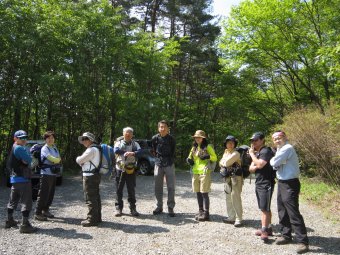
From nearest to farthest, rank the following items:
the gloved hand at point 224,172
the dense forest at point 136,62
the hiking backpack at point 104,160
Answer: the hiking backpack at point 104,160 → the gloved hand at point 224,172 → the dense forest at point 136,62

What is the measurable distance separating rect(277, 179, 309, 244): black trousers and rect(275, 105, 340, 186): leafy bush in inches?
198

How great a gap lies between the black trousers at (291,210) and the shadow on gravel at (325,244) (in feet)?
1.08

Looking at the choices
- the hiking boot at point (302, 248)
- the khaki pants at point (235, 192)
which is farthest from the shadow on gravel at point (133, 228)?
the hiking boot at point (302, 248)

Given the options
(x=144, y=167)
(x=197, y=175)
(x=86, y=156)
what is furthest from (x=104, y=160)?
(x=144, y=167)

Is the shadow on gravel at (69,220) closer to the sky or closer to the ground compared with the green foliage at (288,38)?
closer to the ground

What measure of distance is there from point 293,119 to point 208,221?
263 inches

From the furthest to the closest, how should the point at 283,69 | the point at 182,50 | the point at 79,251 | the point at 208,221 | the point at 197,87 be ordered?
the point at 197,87 → the point at 182,50 → the point at 283,69 → the point at 208,221 → the point at 79,251

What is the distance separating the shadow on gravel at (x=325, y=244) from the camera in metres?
4.88

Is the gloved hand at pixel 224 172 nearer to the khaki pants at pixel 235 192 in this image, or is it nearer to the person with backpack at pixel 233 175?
the person with backpack at pixel 233 175

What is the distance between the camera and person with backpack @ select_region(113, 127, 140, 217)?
22.1 feet

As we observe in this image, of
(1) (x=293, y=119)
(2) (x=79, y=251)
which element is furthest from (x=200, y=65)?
(2) (x=79, y=251)

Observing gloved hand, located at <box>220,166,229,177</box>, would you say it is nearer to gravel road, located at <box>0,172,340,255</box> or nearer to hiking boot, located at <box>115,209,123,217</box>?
gravel road, located at <box>0,172,340,255</box>

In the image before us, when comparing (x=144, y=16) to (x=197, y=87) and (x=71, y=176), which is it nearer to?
(x=197, y=87)

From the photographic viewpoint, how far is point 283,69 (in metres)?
18.4
